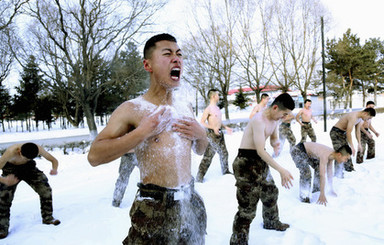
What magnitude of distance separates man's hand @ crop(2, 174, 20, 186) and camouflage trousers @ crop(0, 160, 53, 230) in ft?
0.13

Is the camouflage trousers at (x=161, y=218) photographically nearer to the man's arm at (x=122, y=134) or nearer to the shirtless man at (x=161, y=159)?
the shirtless man at (x=161, y=159)

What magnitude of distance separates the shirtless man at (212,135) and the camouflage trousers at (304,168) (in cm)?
169

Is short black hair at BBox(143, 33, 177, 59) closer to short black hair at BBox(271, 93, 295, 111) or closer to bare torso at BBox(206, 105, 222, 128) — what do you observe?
short black hair at BBox(271, 93, 295, 111)

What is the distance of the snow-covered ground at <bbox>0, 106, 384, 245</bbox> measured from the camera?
3439 mm

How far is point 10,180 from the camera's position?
4.11m

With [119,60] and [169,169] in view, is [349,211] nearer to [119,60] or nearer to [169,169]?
[169,169]

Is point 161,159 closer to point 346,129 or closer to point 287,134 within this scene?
point 346,129

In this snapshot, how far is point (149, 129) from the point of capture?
1333 millimetres

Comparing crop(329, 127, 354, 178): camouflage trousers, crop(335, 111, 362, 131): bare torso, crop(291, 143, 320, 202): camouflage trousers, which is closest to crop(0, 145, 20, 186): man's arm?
crop(291, 143, 320, 202): camouflage trousers

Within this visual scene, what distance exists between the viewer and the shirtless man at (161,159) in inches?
59.9

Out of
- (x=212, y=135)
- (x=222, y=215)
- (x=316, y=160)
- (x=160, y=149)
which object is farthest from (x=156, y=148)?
(x=212, y=135)

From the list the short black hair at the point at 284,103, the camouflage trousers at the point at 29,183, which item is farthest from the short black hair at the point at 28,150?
the short black hair at the point at 284,103

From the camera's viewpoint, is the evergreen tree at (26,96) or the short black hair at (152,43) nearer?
the short black hair at (152,43)

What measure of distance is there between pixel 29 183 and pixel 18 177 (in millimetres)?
201
